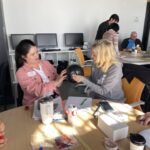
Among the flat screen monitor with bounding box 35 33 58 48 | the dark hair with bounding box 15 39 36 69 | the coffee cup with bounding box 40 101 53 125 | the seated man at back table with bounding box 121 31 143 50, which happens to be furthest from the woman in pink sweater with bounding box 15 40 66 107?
the seated man at back table with bounding box 121 31 143 50

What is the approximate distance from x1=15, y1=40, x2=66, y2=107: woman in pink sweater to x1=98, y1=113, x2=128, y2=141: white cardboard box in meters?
0.83

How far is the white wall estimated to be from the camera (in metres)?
4.70

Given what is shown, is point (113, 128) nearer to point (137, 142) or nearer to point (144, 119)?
point (137, 142)

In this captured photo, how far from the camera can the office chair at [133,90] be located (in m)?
1.87

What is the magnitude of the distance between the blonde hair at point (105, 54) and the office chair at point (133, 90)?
25 centimetres

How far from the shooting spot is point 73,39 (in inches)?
206

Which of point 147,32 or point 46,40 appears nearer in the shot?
point 46,40

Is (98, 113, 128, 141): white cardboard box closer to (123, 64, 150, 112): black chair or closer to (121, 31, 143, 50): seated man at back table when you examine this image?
(123, 64, 150, 112): black chair

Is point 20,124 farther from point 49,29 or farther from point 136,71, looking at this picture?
point 49,29

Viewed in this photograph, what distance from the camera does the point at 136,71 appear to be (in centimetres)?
208

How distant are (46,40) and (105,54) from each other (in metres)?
3.24

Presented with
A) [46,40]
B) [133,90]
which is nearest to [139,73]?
[133,90]

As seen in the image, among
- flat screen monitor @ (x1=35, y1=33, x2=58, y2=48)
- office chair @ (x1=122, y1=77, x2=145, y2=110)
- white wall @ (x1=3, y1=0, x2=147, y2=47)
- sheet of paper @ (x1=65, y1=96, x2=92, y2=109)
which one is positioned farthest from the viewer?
flat screen monitor @ (x1=35, y1=33, x2=58, y2=48)

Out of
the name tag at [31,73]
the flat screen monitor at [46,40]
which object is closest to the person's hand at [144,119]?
the name tag at [31,73]
